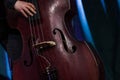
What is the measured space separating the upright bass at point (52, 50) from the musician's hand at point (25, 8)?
2 cm

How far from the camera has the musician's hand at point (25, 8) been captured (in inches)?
49.6

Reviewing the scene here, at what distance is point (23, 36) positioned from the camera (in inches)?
50.9

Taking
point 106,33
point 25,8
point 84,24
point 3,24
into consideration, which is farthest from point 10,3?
point 106,33

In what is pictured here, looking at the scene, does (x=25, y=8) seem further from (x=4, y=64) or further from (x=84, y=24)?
(x=4, y=64)

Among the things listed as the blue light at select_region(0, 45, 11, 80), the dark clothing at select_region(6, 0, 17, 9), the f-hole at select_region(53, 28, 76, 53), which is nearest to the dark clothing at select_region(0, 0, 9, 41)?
the dark clothing at select_region(6, 0, 17, 9)

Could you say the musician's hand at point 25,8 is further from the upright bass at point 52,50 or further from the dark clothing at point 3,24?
the dark clothing at point 3,24

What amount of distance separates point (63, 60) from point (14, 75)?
0.98 feet

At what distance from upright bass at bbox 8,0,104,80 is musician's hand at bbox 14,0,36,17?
0.02m

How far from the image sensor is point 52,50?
119cm

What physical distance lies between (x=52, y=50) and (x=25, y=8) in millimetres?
256

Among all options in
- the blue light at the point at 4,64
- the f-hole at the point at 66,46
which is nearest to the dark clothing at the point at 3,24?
the blue light at the point at 4,64

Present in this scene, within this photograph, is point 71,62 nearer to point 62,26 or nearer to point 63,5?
point 62,26

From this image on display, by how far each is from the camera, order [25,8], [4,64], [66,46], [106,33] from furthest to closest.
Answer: [4,64]
[106,33]
[25,8]
[66,46]

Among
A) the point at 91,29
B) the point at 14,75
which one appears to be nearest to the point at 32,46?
the point at 14,75
